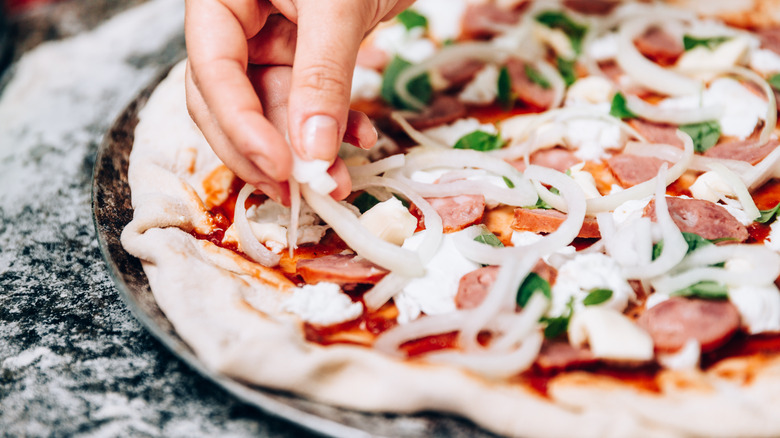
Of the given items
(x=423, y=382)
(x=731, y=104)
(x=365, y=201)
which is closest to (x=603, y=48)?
(x=731, y=104)

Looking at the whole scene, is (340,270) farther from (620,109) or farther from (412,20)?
(412,20)

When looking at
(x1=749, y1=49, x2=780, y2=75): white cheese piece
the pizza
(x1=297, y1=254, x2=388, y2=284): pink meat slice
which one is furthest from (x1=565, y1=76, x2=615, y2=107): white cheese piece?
(x1=297, y1=254, x2=388, y2=284): pink meat slice

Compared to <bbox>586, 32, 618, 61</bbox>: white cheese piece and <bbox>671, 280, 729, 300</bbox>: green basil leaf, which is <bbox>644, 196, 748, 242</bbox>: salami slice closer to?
<bbox>671, 280, 729, 300</bbox>: green basil leaf

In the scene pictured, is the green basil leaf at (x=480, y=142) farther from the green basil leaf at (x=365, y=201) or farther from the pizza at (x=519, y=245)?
the green basil leaf at (x=365, y=201)

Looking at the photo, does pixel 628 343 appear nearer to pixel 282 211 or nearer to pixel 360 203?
pixel 360 203

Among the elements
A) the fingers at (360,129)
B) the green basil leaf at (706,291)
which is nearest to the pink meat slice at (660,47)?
the green basil leaf at (706,291)
